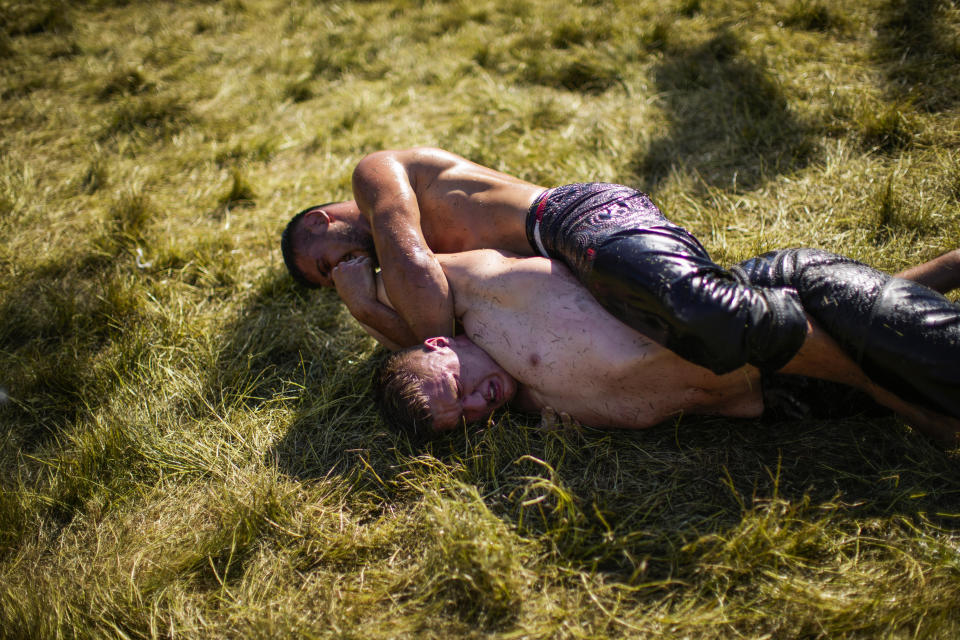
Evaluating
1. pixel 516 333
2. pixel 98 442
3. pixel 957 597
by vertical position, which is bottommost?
pixel 98 442

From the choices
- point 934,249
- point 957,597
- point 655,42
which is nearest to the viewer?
point 957,597

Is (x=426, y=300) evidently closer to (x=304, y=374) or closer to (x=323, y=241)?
(x=304, y=374)

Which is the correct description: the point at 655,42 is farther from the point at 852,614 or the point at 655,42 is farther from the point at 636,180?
the point at 852,614

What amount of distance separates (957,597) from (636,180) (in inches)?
93.3

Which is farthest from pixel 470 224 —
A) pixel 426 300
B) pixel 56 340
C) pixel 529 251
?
pixel 56 340

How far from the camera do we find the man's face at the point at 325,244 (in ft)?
9.53

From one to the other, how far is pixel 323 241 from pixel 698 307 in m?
1.90

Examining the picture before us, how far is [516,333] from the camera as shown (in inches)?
86.2

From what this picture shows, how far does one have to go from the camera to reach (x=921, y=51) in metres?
3.55

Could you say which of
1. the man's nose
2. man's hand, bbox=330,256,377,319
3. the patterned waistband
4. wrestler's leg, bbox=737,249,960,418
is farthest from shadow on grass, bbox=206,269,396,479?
wrestler's leg, bbox=737,249,960,418

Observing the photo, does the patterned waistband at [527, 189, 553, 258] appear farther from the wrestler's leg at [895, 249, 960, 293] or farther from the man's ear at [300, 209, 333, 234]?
the wrestler's leg at [895, 249, 960, 293]

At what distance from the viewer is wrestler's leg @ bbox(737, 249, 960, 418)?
1708 millimetres

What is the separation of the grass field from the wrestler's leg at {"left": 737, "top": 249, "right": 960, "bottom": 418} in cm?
37

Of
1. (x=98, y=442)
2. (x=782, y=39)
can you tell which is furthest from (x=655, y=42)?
(x=98, y=442)
